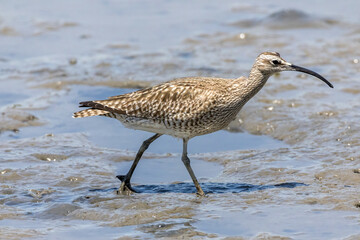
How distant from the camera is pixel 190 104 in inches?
366

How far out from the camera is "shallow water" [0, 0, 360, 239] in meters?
8.52

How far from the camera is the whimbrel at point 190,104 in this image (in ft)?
30.5

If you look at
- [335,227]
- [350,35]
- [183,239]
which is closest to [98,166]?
[183,239]

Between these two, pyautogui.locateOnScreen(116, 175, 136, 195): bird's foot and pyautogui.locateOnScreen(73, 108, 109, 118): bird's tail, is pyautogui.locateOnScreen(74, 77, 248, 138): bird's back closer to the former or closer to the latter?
pyautogui.locateOnScreen(73, 108, 109, 118): bird's tail

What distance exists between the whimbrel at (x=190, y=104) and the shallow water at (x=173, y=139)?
2.67ft

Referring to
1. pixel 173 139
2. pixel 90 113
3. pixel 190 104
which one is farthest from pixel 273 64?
pixel 173 139

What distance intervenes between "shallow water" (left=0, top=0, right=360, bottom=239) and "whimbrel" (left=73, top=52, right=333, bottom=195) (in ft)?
2.67

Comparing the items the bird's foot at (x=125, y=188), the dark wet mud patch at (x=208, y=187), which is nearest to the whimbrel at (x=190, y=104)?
the bird's foot at (x=125, y=188)

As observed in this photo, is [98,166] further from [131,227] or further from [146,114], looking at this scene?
[131,227]

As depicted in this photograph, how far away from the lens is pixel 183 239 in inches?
311

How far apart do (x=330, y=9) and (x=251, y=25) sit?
2.38 m

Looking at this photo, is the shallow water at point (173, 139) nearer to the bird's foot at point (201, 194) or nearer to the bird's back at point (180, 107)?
the bird's foot at point (201, 194)

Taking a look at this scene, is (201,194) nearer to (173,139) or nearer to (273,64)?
(273,64)

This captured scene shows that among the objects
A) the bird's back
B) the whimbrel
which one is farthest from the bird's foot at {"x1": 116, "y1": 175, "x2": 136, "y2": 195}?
the bird's back
